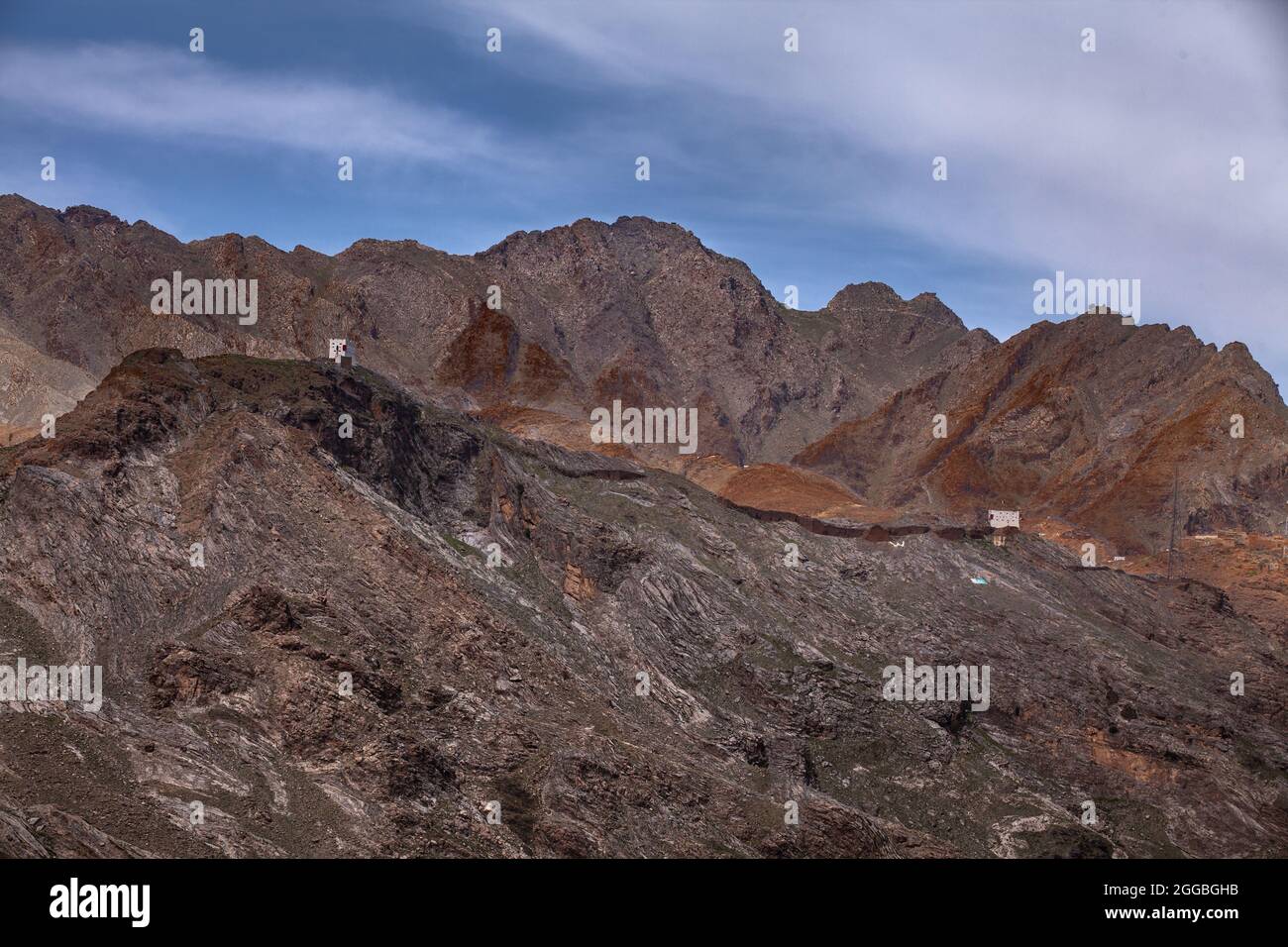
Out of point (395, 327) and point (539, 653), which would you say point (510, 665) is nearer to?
point (539, 653)

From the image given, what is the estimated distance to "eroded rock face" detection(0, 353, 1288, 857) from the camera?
35844mm

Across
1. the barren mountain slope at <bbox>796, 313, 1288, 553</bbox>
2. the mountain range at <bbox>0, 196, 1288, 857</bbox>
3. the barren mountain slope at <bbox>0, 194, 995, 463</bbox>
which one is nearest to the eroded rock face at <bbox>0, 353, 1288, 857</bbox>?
the mountain range at <bbox>0, 196, 1288, 857</bbox>

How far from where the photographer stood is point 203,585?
41.8 metres

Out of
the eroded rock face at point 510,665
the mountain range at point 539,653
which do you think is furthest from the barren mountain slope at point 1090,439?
the eroded rock face at point 510,665

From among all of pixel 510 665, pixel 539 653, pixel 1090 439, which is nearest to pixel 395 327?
pixel 1090 439

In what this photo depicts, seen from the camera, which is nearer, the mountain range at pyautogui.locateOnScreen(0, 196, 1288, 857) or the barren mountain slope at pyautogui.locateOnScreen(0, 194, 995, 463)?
the mountain range at pyautogui.locateOnScreen(0, 196, 1288, 857)

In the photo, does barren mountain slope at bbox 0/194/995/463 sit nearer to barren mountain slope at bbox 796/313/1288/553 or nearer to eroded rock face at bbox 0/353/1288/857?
barren mountain slope at bbox 796/313/1288/553

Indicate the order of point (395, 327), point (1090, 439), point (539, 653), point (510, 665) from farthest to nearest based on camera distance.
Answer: point (395, 327) → point (1090, 439) → point (539, 653) → point (510, 665)

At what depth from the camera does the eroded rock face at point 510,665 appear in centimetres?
3584

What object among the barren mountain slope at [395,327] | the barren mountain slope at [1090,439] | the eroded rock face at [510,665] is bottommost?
the eroded rock face at [510,665]

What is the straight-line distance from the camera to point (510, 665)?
4506 cm

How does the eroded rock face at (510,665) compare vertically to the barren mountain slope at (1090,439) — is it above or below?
below

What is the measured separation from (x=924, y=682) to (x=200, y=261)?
14051 centimetres

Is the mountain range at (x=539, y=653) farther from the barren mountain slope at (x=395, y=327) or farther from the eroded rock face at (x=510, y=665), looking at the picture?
the barren mountain slope at (x=395, y=327)
